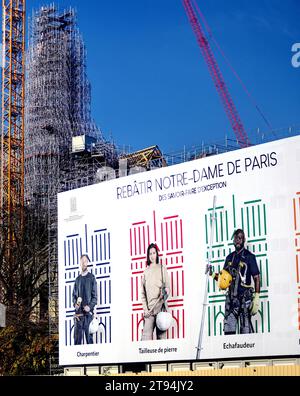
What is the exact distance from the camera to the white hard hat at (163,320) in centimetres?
4538

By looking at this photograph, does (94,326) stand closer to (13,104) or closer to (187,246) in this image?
(187,246)

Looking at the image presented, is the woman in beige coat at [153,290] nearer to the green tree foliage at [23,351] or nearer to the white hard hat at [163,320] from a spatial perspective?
the white hard hat at [163,320]

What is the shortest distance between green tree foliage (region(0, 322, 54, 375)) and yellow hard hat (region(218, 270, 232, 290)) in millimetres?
21962

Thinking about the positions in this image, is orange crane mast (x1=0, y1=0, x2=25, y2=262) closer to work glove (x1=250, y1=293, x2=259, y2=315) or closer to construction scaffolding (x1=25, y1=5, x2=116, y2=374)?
construction scaffolding (x1=25, y1=5, x2=116, y2=374)

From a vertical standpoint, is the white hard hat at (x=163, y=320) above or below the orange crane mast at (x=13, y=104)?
below

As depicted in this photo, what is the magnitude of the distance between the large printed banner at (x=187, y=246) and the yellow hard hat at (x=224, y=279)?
0.35 meters

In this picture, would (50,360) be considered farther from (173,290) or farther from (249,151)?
(249,151)

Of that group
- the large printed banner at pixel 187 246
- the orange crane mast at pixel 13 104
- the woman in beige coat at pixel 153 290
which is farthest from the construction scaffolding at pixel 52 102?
the woman in beige coat at pixel 153 290

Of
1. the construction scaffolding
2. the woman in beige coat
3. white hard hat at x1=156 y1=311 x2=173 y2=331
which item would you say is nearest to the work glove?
white hard hat at x1=156 y1=311 x2=173 y2=331

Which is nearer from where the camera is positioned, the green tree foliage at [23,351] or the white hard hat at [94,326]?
the white hard hat at [94,326]

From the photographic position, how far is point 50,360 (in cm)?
6125

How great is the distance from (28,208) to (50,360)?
28.5 meters

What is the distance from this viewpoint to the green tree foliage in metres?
61.7
